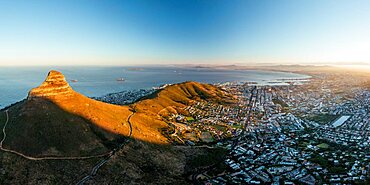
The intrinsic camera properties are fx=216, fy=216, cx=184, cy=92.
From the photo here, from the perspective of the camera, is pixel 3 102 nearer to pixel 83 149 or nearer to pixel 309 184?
pixel 83 149

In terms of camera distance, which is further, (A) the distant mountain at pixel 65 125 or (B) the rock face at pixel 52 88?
(B) the rock face at pixel 52 88

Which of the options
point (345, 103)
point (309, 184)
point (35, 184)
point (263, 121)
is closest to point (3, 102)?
point (35, 184)

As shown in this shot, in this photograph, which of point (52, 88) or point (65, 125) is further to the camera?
point (52, 88)

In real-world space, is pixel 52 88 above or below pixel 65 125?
above

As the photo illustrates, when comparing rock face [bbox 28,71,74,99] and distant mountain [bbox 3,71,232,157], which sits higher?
rock face [bbox 28,71,74,99]

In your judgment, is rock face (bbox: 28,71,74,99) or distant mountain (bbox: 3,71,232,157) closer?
distant mountain (bbox: 3,71,232,157)
